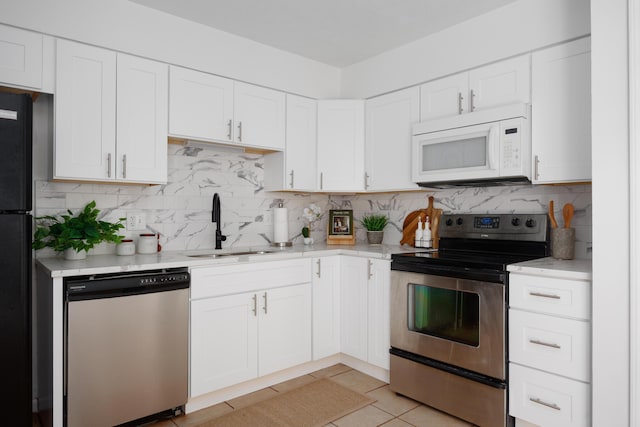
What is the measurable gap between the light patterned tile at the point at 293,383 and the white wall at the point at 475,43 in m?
2.31

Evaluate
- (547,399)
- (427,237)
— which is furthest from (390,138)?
(547,399)

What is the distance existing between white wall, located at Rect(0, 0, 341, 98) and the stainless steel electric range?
171 cm

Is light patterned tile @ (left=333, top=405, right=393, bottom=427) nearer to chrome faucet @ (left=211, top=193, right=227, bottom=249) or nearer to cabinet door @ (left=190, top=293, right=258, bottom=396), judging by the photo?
cabinet door @ (left=190, top=293, right=258, bottom=396)

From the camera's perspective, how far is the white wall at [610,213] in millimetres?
1849

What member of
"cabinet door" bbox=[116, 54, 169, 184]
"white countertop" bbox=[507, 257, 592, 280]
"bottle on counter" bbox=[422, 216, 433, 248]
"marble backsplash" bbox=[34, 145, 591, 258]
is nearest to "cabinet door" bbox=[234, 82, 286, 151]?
"marble backsplash" bbox=[34, 145, 591, 258]

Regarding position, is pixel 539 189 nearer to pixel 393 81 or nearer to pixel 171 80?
pixel 393 81

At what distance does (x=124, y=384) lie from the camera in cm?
223

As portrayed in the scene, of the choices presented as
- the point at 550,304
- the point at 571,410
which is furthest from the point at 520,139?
the point at 571,410

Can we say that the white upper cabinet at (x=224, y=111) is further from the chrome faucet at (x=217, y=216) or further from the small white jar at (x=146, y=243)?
the small white jar at (x=146, y=243)

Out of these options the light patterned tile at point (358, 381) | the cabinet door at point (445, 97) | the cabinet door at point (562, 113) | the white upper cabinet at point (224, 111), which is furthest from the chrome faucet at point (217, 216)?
the cabinet door at point (562, 113)

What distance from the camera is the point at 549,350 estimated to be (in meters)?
2.09

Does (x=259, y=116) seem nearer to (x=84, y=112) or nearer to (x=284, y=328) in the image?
(x=84, y=112)

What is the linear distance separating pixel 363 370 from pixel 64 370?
1990mm

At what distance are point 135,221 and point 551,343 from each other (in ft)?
8.58
